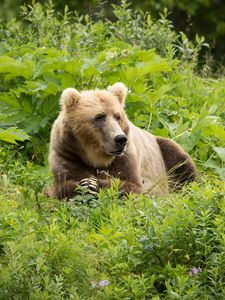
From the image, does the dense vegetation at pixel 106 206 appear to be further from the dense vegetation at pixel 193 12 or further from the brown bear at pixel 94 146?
the dense vegetation at pixel 193 12

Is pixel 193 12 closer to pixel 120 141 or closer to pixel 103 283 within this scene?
pixel 120 141

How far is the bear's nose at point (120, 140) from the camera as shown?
25.2ft

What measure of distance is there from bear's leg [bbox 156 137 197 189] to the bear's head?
1.19 m

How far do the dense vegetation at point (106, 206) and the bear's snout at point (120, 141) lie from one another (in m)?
0.46

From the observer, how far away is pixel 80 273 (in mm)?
6086

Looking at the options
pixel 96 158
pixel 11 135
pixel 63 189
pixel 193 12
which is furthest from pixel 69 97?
pixel 193 12

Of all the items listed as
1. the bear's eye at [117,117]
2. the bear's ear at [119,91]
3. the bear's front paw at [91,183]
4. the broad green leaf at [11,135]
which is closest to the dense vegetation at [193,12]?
the bear's ear at [119,91]

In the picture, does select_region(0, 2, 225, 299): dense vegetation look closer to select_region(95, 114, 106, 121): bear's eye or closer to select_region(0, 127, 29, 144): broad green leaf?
select_region(0, 127, 29, 144): broad green leaf

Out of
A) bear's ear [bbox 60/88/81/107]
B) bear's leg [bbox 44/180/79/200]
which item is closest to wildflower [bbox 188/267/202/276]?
bear's leg [bbox 44/180/79/200]

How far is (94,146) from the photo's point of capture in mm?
7930

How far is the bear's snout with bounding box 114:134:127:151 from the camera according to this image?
7699mm

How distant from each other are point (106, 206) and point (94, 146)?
1.00 metres

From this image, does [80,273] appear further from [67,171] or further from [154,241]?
[67,171]

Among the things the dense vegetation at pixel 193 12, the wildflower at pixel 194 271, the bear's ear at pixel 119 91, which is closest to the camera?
the wildflower at pixel 194 271
